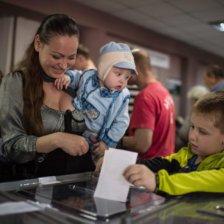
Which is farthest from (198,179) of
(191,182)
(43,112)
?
(43,112)

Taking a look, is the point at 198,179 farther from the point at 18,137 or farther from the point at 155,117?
the point at 155,117

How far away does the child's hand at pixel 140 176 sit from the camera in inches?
27.0

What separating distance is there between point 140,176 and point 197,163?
364 millimetres

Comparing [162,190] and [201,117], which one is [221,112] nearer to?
[201,117]

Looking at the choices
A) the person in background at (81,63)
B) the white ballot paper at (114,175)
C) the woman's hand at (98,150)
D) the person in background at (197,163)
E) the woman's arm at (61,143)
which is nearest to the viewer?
the white ballot paper at (114,175)

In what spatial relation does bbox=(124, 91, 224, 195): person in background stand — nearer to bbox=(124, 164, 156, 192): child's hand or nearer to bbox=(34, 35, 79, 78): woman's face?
bbox=(124, 164, 156, 192): child's hand

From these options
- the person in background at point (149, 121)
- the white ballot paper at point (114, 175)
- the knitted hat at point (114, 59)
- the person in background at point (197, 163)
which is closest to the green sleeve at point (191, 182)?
the person in background at point (197, 163)

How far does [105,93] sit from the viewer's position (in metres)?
1.10

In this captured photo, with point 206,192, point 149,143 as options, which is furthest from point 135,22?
point 206,192

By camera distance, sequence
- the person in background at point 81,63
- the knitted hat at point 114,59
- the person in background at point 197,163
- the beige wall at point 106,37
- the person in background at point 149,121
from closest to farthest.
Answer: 1. the person in background at point 197,163
2. the knitted hat at point 114,59
3. the person in background at point 81,63
4. the person in background at point 149,121
5. the beige wall at point 106,37

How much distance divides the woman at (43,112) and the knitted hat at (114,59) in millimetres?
113

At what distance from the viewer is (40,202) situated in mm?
670

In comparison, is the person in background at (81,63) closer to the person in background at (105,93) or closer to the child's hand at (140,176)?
the person in background at (105,93)

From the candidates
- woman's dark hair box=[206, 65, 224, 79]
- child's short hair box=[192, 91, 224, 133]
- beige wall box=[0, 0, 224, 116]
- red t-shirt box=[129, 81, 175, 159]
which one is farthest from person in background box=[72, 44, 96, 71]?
woman's dark hair box=[206, 65, 224, 79]
